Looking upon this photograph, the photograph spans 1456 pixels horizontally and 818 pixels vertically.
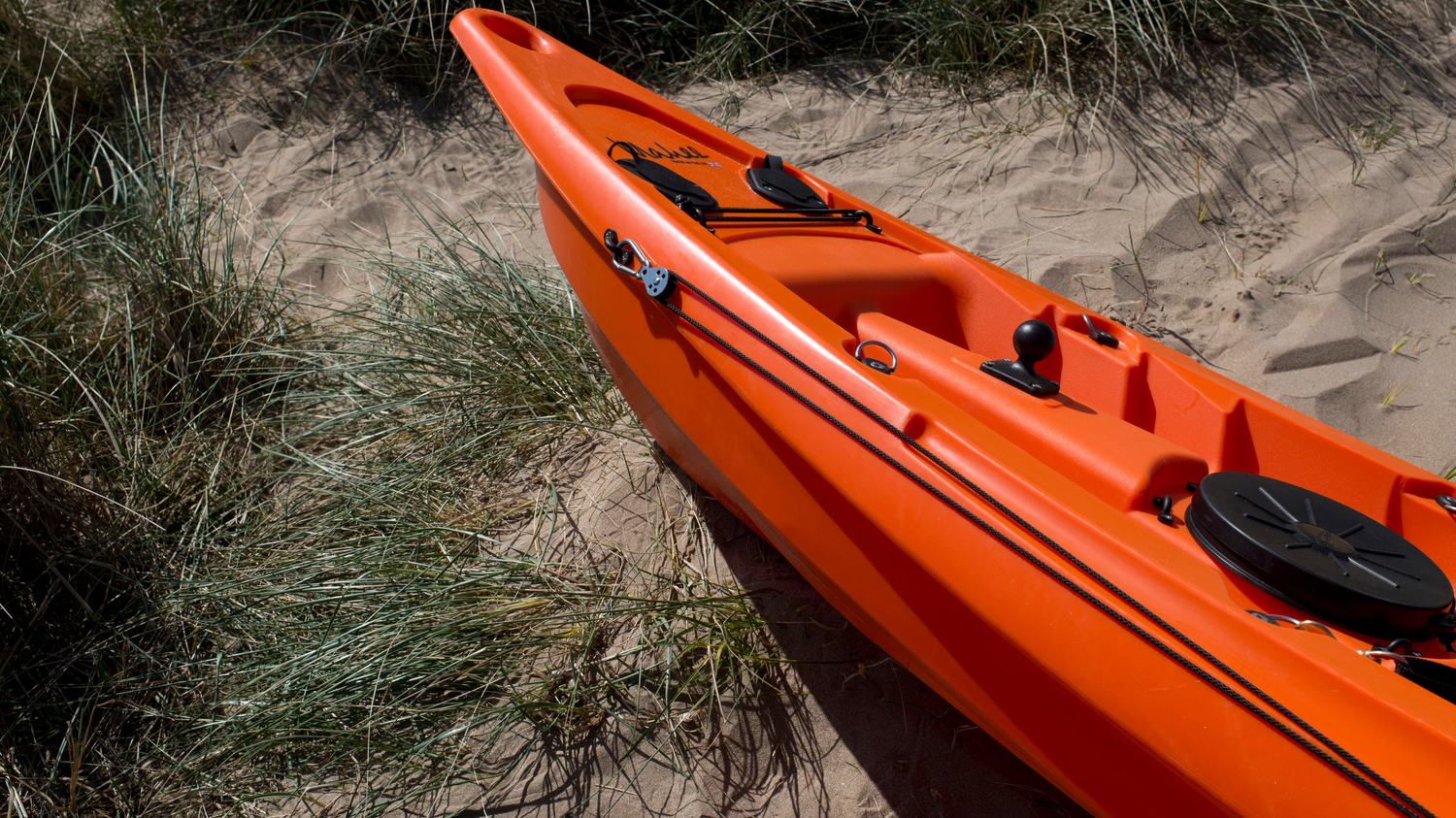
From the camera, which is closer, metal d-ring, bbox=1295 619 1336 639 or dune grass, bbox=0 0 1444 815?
metal d-ring, bbox=1295 619 1336 639

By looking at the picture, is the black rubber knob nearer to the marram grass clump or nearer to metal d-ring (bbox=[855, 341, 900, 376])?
metal d-ring (bbox=[855, 341, 900, 376])

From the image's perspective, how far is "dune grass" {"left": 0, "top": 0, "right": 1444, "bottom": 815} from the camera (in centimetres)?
177

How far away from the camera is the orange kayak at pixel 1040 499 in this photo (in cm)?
102

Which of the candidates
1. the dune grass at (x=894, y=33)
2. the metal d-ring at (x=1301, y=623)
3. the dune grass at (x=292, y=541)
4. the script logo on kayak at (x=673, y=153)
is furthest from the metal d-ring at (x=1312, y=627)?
the dune grass at (x=894, y=33)

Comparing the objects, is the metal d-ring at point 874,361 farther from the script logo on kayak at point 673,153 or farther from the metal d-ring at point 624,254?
the script logo on kayak at point 673,153

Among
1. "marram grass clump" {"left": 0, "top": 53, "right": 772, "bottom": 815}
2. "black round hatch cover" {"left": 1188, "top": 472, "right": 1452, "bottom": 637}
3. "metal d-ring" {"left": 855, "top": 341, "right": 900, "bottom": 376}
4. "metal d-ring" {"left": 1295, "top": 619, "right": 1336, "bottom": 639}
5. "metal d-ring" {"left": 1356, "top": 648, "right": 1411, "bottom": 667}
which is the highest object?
"metal d-ring" {"left": 855, "top": 341, "right": 900, "bottom": 376}

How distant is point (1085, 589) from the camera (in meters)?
1.11

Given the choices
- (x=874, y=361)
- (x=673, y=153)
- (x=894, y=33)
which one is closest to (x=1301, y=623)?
(x=874, y=361)

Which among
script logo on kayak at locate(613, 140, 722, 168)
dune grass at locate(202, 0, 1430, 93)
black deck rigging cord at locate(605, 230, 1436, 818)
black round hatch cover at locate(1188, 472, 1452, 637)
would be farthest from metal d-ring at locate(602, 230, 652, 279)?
dune grass at locate(202, 0, 1430, 93)

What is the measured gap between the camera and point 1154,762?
3.52 ft

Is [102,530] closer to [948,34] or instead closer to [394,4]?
[394,4]

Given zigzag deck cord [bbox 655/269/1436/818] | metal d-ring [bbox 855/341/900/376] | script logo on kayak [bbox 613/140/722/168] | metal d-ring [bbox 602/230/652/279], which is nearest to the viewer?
zigzag deck cord [bbox 655/269/1436/818]

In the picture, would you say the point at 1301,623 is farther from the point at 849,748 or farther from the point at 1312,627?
the point at 849,748

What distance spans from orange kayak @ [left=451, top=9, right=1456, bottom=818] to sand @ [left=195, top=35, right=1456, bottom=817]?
16.5 inches
